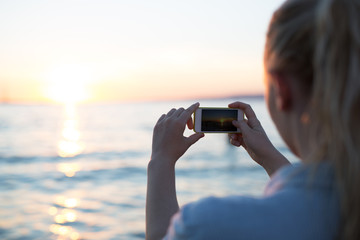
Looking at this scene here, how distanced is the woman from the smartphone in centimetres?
99

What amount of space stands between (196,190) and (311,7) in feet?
34.7

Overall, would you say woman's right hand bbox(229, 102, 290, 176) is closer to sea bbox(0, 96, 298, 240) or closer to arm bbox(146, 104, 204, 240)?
arm bbox(146, 104, 204, 240)

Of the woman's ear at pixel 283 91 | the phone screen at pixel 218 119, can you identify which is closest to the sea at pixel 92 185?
the phone screen at pixel 218 119

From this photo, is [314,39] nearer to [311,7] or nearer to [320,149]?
[311,7]

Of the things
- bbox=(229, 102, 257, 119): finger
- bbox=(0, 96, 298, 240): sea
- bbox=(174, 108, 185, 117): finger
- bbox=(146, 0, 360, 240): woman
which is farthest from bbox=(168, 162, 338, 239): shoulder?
bbox=(0, 96, 298, 240): sea

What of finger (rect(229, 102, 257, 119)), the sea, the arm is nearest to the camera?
the arm

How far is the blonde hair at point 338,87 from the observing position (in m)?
0.85

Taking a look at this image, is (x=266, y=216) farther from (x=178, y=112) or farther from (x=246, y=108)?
(x=246, y=108)

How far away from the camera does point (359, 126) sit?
34.0 inches

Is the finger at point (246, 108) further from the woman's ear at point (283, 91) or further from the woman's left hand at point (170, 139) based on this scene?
the woman's ear at point (283, 91)

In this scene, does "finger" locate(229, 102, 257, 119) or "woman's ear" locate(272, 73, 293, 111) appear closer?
"woman's ear" locate(272, 73, 293, 111)

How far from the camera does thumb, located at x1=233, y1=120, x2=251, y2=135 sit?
1870mm

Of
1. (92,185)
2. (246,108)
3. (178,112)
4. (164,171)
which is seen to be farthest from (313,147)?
(92,185)

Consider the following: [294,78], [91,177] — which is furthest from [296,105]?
[91,177]
